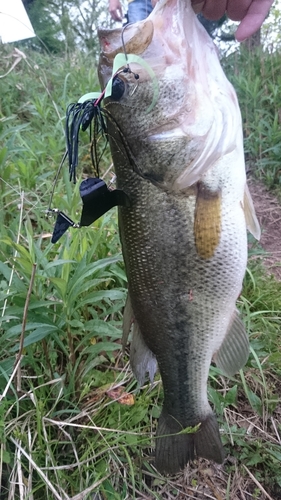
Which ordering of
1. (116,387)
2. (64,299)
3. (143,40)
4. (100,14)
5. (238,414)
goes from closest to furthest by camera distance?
1. (143,40)
2. (64,299)
3. (116,387)
4. (238,414)
5. (100,14)

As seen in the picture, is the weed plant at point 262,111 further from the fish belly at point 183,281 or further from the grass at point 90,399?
the fish belly at point 183,281

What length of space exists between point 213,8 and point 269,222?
82.7 inches

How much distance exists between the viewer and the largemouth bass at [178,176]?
1.23 metres

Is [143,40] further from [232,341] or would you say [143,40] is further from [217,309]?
[232,341]

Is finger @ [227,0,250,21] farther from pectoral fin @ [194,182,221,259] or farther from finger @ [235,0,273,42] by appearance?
pectoral fin @ [194,182,221,259]

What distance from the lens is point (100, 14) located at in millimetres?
10469

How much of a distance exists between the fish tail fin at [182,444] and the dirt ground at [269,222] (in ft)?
4.54

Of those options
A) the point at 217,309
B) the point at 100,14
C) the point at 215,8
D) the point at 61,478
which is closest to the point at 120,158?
the point at 217,309

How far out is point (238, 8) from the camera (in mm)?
1571

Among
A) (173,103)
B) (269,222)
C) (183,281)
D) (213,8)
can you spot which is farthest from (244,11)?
(269,222)

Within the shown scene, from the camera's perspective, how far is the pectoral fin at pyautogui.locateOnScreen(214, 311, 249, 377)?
4.73 feet

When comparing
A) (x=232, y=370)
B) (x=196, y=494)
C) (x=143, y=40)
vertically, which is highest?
(x=143, y=40)

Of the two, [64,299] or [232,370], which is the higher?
[64,299]

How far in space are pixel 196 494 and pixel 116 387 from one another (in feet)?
1.74
